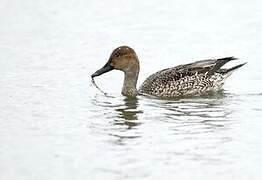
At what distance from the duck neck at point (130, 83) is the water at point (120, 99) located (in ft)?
0.52

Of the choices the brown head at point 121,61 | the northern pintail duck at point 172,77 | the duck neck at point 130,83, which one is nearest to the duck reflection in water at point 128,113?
the duck neck at point 130,83

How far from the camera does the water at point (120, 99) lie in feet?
29.7

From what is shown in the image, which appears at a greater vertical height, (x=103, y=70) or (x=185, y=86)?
(x=103, y=70)

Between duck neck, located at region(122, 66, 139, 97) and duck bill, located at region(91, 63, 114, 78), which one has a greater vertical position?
duck bill, located at region(91, 63, 114, 78)

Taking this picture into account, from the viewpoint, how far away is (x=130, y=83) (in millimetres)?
13094

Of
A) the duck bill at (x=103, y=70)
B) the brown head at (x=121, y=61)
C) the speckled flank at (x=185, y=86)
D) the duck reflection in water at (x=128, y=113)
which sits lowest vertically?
the duck reflection in water at (x=128, y=113)

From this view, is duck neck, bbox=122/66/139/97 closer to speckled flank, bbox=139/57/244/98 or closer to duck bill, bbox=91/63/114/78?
speckled flank, bbox=139/57/244/98

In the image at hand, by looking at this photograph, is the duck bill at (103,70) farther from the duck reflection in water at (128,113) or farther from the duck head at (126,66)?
the duck reflection in water at (128,113)

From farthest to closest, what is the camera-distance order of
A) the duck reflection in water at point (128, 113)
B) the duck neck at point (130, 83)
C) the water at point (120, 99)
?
the duck neck at point (130, 83)
the duck reflection in water at point (128, 113)
the water at point (120, 99)

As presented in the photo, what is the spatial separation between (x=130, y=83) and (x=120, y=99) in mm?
429

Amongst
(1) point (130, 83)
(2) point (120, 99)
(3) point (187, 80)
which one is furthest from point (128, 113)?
(3) point (187, 80)

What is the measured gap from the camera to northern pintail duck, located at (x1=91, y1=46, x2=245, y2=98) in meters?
13.0

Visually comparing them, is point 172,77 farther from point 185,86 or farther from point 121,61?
point 121,61

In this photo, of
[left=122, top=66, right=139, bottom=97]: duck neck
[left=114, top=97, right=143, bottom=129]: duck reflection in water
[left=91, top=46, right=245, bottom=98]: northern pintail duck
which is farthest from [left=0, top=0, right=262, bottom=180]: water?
[left=91, top=46, right=245, bottom=98]: northern pintail duck
